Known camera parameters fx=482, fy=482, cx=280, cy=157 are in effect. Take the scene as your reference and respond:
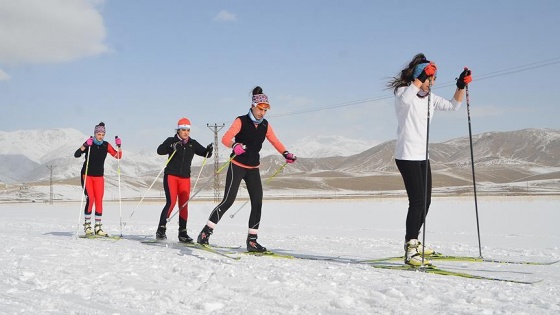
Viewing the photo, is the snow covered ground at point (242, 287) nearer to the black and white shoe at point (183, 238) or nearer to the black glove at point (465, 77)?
the black and white shoe at point (183, 238)

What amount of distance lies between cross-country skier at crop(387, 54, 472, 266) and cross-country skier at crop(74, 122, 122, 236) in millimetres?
6464

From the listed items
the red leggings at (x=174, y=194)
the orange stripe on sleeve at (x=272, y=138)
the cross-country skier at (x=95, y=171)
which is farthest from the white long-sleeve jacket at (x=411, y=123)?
the cross-country skier at (x=95, y=171)

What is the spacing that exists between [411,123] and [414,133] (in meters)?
0.12

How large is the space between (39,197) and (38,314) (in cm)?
9748

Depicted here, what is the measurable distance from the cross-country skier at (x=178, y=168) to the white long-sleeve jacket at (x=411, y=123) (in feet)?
13.1

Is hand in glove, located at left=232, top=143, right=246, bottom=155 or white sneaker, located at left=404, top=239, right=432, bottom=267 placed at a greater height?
hand in glove, located at left=232, top=143, right=246, bottom=155

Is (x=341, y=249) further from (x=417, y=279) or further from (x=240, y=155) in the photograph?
(x=417, y=279)

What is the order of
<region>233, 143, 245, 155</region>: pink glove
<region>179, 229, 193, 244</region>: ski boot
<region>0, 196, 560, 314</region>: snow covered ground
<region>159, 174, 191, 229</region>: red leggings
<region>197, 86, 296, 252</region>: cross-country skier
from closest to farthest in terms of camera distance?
1. <region>0, 196, 560, 314</region>: snow covered ground
2. <region>233, 143, 245, 155</region>: pink glove
3. <region>197, 86, 296, 252</region>: cross-country skier
4. <region>179, 229, 193, 244</region>: ski boot
5. <region>159, 174, 191, 229</region>: red leggings

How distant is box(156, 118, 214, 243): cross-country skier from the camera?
8.64 metres

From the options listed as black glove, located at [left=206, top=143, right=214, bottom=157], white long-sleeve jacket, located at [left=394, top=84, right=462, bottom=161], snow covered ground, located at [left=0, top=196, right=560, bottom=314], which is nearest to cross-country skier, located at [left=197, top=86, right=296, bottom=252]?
snow covered ground, located at [left=0, top=196, right=560, bottom=314]

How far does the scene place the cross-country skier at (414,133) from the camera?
545 cm

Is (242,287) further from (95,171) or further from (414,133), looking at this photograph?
(95,171)

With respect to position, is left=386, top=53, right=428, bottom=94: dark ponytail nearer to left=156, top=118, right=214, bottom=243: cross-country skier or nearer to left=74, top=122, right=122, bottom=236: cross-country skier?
left=156, top=118, right=214, bottom=243: cross-country skier

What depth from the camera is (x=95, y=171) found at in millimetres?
10102
